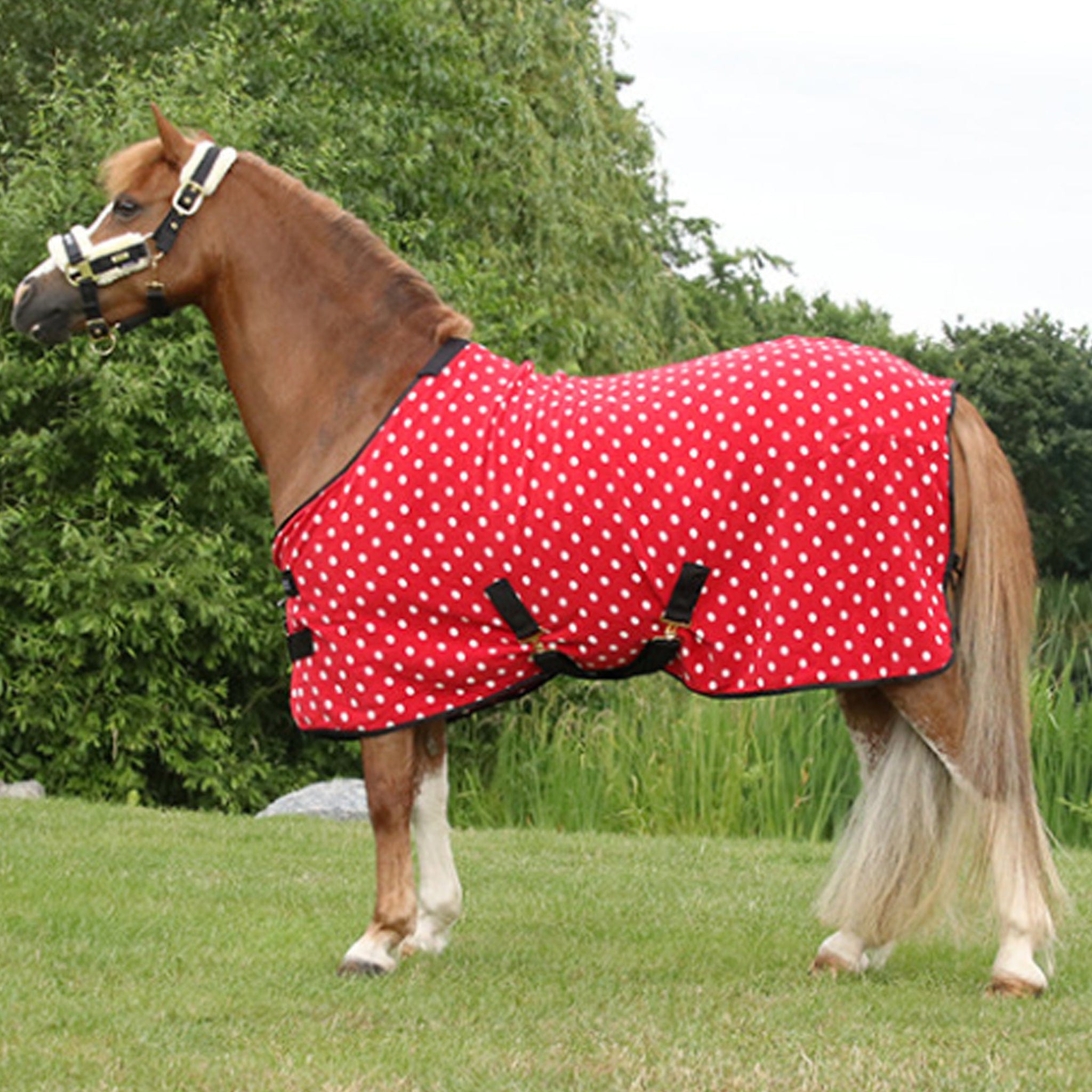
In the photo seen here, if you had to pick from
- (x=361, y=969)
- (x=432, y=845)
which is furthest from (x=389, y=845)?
(x=361, y=969)

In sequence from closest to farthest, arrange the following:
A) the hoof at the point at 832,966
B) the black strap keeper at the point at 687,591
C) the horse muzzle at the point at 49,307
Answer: the black strap keeper at the point at 687,591 < the hoof at the point at 832,966 < the horse muzzle at the point at 49,307

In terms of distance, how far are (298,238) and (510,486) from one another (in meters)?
1.01

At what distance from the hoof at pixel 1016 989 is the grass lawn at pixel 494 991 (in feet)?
0.21

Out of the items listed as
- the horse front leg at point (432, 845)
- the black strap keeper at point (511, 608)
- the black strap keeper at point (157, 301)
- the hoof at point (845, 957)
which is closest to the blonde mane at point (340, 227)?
the black strap keeper at point (157, 301)

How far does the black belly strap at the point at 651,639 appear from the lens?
15.4 ft

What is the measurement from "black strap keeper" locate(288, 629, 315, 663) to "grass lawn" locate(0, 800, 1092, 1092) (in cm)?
85

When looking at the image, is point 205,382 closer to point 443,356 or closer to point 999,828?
point 443,356

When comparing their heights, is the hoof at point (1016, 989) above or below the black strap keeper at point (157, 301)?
below

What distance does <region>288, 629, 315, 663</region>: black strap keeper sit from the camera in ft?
16.0

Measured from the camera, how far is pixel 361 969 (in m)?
4.82

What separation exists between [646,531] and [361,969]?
1.39m

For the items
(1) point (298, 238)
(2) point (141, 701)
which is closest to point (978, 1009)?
(1) point (298, 238)

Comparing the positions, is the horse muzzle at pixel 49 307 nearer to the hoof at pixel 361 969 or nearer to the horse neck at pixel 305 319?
the horse neck at pixel 305 319

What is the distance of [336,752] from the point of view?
36.7 ft
